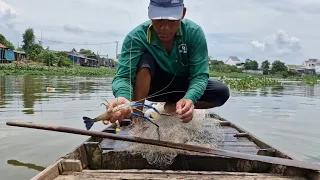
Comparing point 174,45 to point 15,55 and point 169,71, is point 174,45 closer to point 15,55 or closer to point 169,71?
point 169,71

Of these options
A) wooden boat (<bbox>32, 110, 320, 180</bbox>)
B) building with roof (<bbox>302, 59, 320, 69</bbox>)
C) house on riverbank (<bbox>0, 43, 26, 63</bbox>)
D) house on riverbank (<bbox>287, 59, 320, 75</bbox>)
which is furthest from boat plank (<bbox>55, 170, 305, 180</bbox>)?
building with roof (<bbox>302, 59, 320, 69</bbox>)

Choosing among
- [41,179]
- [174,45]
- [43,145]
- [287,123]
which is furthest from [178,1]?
[287,123]

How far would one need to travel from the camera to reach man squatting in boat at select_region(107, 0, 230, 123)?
7.57 ft

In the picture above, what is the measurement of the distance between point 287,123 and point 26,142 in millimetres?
3915

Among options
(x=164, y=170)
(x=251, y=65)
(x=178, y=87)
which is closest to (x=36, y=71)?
(x=178, y=87)

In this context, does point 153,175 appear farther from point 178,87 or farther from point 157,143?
point 178,87

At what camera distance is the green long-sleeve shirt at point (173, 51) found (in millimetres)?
2510

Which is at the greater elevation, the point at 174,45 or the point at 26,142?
the point at 174,45

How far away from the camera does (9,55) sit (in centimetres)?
4091

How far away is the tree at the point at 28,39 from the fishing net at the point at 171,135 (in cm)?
4770

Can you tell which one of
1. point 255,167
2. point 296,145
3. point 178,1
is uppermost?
point 178,1

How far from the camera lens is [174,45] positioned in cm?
257

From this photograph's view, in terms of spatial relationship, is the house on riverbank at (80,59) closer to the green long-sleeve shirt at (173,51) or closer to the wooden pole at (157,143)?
the green long-sleeve shirt at (173,51)

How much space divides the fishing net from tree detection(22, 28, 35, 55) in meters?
47.7
